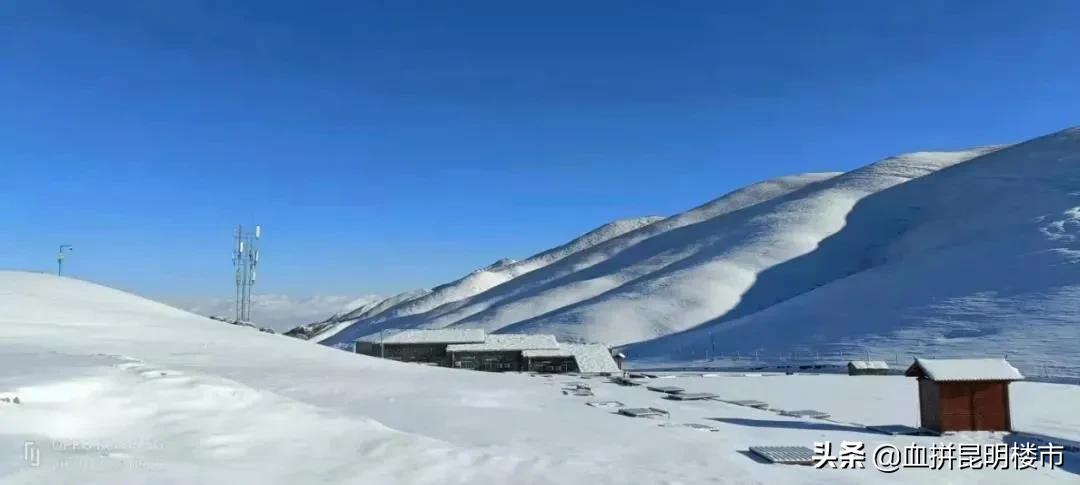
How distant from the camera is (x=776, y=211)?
16525 centimetres

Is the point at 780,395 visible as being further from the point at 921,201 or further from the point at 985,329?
the point at 921,201

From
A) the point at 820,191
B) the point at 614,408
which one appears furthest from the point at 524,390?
the point at 820,191

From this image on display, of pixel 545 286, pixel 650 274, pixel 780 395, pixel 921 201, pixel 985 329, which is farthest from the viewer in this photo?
pixel 545 286

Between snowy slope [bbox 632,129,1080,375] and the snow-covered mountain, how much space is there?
327 mm

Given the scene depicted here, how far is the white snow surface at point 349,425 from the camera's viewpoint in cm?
1034

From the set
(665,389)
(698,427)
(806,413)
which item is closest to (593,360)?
(665,389)

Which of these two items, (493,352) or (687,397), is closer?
(687,397)

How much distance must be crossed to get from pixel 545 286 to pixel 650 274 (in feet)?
92.3

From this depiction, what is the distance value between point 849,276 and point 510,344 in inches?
2501

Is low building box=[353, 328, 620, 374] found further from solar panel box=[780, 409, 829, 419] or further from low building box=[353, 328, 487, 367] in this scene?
solar panel box=[780, 409, 829, 419]

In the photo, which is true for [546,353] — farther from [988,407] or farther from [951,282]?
[951,282]

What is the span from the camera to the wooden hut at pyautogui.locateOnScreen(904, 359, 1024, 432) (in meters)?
22.6

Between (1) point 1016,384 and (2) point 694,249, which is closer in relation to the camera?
(1) point 1016,384

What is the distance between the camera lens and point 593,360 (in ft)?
186
